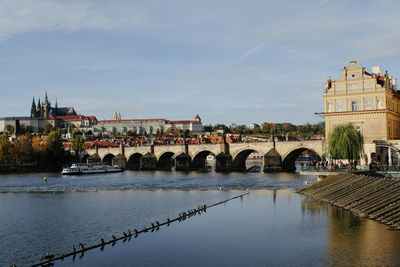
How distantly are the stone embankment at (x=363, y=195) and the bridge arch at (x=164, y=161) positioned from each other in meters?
62.7

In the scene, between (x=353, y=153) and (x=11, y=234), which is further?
(x=353, y=153)

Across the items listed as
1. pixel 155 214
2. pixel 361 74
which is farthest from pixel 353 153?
pixel 155 214

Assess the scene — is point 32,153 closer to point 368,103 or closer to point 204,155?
point 204,155

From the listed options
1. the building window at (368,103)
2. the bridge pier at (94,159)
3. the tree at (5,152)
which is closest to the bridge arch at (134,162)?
the bridge pier at (94,159)

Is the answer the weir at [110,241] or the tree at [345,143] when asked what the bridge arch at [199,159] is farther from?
the weir at [110,241]

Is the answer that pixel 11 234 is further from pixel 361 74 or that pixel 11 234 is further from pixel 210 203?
pixel 361 74

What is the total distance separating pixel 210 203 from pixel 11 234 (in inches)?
608

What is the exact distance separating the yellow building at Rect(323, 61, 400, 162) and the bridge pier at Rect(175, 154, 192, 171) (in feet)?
131

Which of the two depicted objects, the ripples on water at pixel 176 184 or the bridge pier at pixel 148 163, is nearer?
the ripples on water at pixel 176 184

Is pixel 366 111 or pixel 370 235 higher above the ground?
pixel 366 111

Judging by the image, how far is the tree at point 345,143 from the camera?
50250mm

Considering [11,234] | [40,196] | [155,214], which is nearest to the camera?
[11,234]

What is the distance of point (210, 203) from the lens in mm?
37812

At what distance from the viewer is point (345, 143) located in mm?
50156
